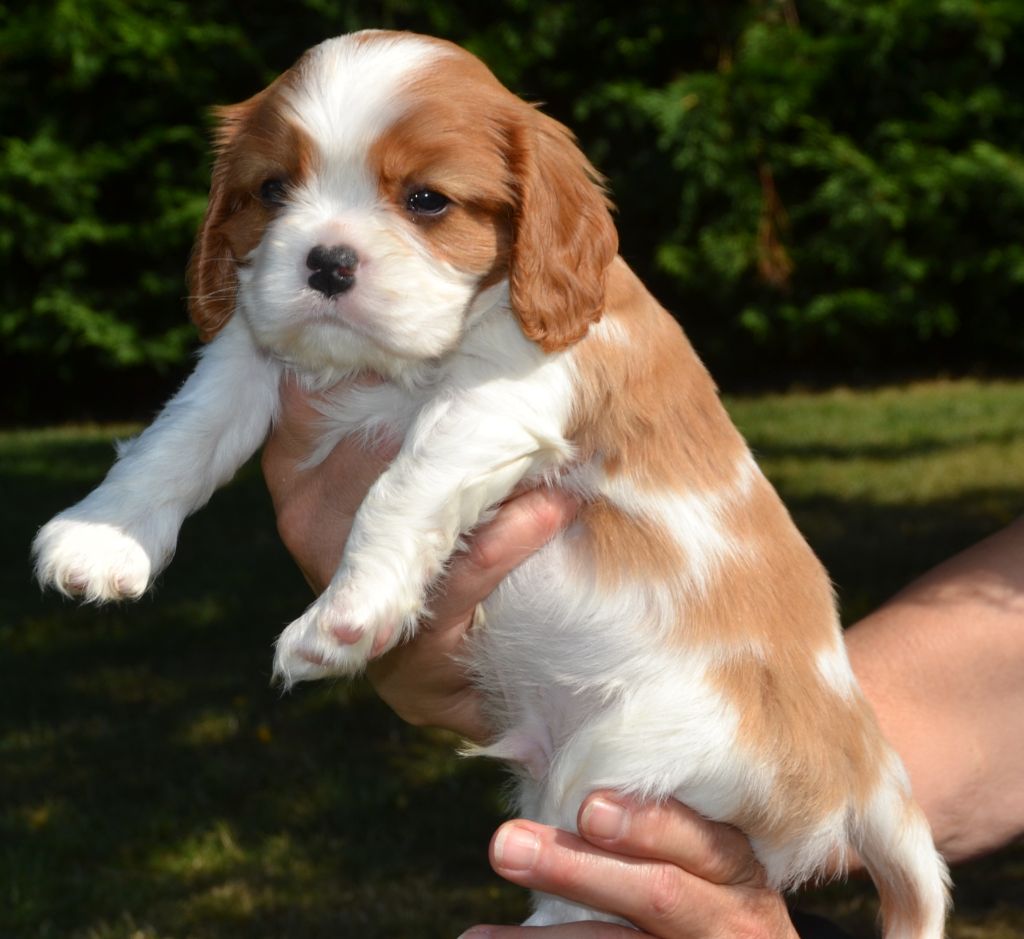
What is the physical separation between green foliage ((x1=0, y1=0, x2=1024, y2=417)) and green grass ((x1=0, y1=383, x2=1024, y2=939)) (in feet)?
12.8

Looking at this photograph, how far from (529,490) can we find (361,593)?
0.44 m

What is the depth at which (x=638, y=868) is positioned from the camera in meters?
2.69

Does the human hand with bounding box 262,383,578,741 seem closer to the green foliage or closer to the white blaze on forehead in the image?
the white blaze on forehead

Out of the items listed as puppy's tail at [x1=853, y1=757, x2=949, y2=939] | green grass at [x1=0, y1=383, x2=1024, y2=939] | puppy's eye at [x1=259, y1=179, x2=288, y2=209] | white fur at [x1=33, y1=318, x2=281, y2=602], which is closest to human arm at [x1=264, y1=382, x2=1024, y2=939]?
white fur at [x1=33, y1=318, x2=281, y2=602]

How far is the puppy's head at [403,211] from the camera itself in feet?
8.18

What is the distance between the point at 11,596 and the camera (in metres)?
→ 8.41

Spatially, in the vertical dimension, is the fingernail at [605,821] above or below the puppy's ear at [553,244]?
below

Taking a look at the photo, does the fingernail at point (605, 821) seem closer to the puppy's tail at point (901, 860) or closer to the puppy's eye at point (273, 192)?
the puppy's tail at point (901, 860)

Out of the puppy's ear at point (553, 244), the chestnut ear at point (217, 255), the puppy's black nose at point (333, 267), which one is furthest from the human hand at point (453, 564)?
the puppy's black nose at point (333, 267)

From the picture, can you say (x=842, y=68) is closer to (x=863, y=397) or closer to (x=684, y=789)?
(x=863, y=397)

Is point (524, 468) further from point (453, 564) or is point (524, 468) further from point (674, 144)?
point (674, 144)

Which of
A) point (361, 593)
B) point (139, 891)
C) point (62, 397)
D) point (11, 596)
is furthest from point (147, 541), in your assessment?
point (62, 397)

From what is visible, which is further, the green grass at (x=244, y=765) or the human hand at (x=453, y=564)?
the green grass at (x=244, y=765)

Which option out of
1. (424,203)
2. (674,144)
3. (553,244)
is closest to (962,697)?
(553,244)
